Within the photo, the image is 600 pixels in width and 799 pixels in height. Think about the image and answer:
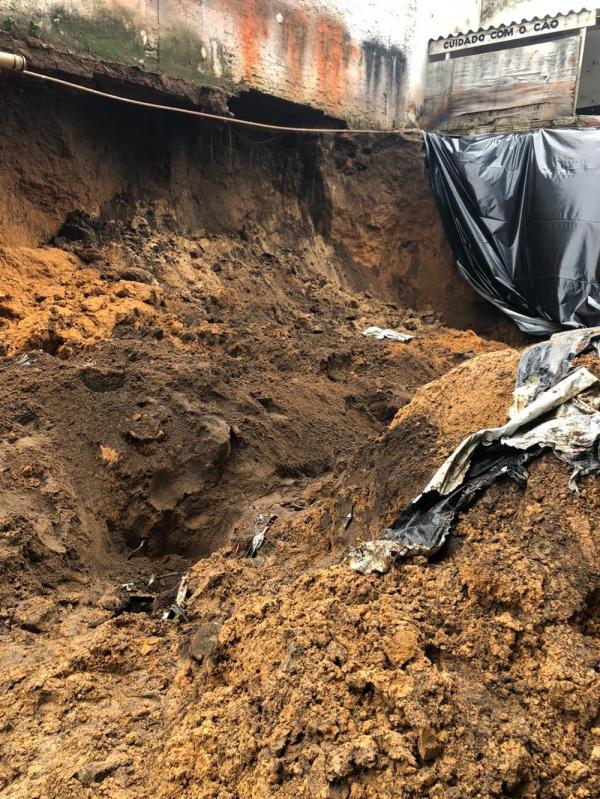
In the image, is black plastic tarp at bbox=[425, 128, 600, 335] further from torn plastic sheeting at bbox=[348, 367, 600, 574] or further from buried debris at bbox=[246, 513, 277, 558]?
torn plastic sheeting at bbox=[348, 367, 600, 574]

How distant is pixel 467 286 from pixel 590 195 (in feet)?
6.15

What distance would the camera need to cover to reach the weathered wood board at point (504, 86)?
855 centimetres

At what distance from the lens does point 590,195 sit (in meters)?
6.82

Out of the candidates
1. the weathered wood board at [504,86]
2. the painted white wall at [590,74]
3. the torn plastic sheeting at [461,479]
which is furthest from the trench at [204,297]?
the painted white wall at [590,74]

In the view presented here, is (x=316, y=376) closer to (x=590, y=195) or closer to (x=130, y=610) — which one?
(x=130, y=610)

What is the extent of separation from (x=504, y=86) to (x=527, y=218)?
2783 mm

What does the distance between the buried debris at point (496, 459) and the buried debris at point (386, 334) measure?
4260mm

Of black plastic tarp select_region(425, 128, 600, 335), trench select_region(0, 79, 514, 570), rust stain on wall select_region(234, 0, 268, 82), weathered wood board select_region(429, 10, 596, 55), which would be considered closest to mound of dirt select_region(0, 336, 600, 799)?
trench select_region(0, 79, 514, 570)

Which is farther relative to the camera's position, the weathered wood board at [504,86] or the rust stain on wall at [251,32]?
the weathered wood board at [504,86]

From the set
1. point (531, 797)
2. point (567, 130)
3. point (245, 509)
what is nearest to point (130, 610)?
point (245, 509)

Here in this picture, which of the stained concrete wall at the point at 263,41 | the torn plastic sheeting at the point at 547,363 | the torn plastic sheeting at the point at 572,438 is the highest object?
the stained concrete wall at the point at 263,41

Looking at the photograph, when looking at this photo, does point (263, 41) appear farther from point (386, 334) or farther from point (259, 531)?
point (259, 531)

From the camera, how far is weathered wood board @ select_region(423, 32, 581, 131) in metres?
8.55

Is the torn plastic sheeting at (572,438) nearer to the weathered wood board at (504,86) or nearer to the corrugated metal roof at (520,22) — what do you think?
the weathered wood board at (504,86)
